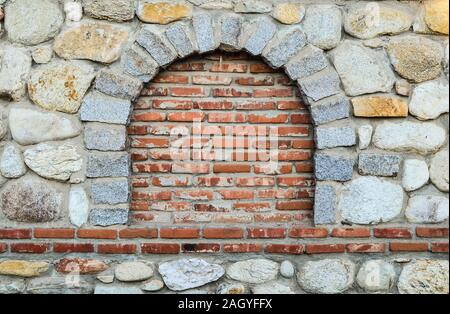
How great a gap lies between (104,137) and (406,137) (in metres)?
1.68

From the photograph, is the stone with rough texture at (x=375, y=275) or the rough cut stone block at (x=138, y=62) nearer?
the rough cut stone block at (x=138, y=62)

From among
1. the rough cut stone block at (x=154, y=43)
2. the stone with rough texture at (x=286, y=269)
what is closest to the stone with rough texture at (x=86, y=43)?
the rough cut stone block at (x=154, y=43)

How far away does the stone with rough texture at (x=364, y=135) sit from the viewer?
107 inches

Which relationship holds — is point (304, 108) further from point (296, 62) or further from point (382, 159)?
point (382, 159)

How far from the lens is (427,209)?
9.14 ft

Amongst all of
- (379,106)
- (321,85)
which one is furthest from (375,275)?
(321,85)

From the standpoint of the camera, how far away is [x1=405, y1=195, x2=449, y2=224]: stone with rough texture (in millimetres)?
2777

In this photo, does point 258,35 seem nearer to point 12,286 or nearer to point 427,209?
point 427,209

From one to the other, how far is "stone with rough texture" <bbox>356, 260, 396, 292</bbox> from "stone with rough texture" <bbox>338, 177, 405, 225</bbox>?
0.80 feet

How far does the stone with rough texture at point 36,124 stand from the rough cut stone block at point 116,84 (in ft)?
0.85

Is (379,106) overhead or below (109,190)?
overhead

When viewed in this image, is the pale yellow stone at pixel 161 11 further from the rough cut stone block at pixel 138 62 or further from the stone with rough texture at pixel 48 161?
the stone with rough texture at pixel 48 161

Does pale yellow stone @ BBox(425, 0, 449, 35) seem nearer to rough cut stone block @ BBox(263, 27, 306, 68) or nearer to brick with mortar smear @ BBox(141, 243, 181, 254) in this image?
rough cut stone block @ BBox(263, 27, 306, 68)

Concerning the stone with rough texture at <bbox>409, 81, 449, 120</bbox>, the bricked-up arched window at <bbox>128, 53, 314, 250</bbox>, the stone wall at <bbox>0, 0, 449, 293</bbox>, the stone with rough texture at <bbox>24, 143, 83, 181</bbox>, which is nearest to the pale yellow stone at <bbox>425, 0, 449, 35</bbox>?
the stone wall at <bbox>0, 0, 449, 293</bbox>
